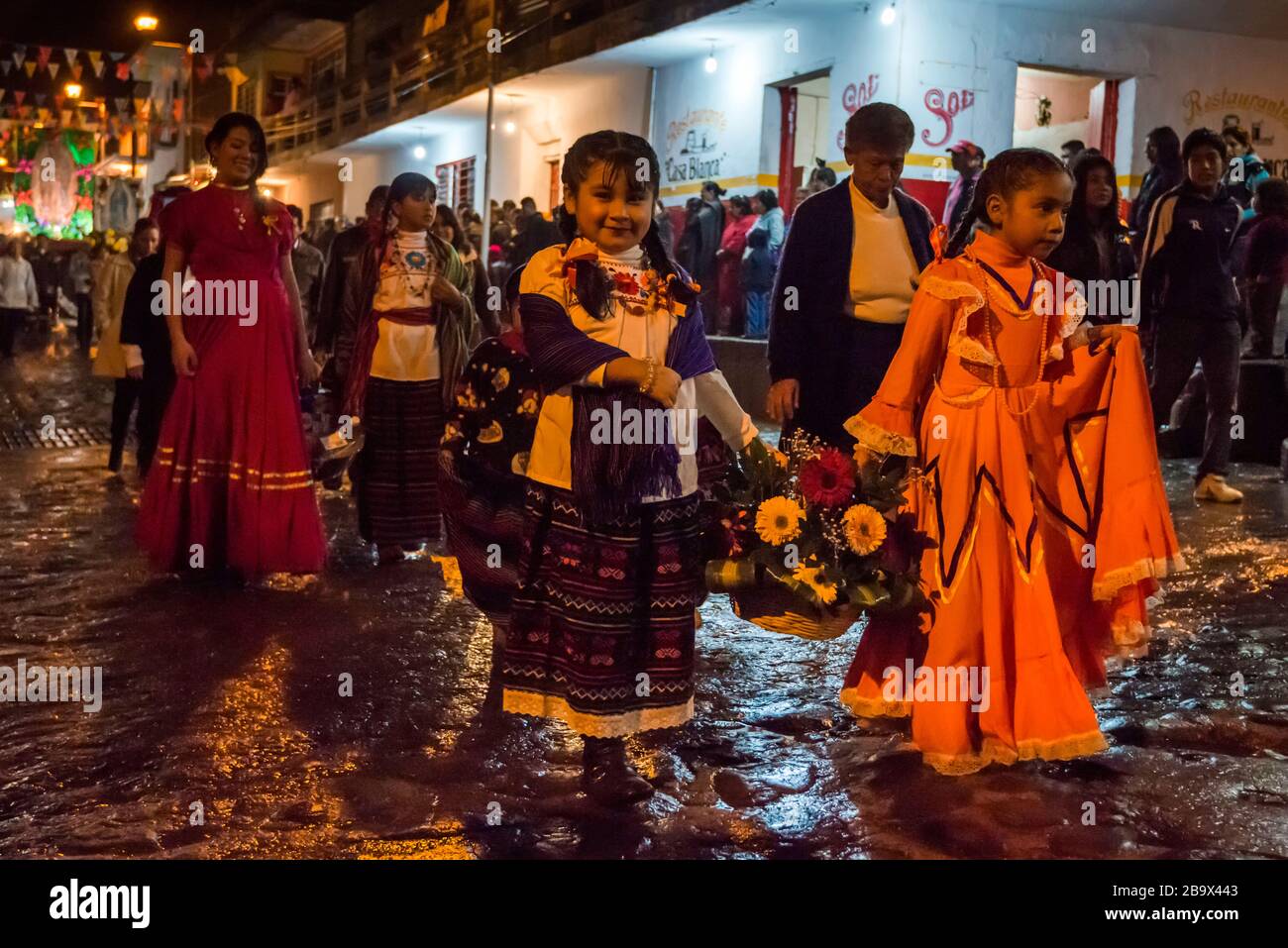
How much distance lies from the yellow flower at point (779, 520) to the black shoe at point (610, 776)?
2.84ft

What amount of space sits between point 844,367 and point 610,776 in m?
1.97

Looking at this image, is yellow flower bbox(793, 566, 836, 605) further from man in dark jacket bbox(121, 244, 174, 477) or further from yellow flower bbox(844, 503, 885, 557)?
man in dark jacket bbox(121, 244, 174, 477)

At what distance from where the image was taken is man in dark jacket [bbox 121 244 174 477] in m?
8.87

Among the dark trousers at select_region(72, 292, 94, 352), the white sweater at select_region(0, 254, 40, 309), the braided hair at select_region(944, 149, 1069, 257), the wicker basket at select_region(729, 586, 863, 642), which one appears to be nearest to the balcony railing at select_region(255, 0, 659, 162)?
the white sweater at select_region(0, 254, 40, 309)

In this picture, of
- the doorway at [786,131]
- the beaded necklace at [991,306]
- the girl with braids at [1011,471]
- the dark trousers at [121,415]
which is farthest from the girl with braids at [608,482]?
the doorway at [786,131]

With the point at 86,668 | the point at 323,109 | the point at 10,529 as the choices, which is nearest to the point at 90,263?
the point at 323,109

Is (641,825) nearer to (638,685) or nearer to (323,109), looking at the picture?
(638,685)

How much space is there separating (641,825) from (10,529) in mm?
6027

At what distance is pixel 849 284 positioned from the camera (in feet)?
18.1

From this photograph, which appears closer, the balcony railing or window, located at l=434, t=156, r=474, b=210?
the balcony railing

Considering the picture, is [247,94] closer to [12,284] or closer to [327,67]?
[327,67]

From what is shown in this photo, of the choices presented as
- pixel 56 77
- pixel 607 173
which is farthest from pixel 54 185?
pixel 607 173

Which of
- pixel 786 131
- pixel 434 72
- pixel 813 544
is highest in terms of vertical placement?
pixel 434 72

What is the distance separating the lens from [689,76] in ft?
74.0
